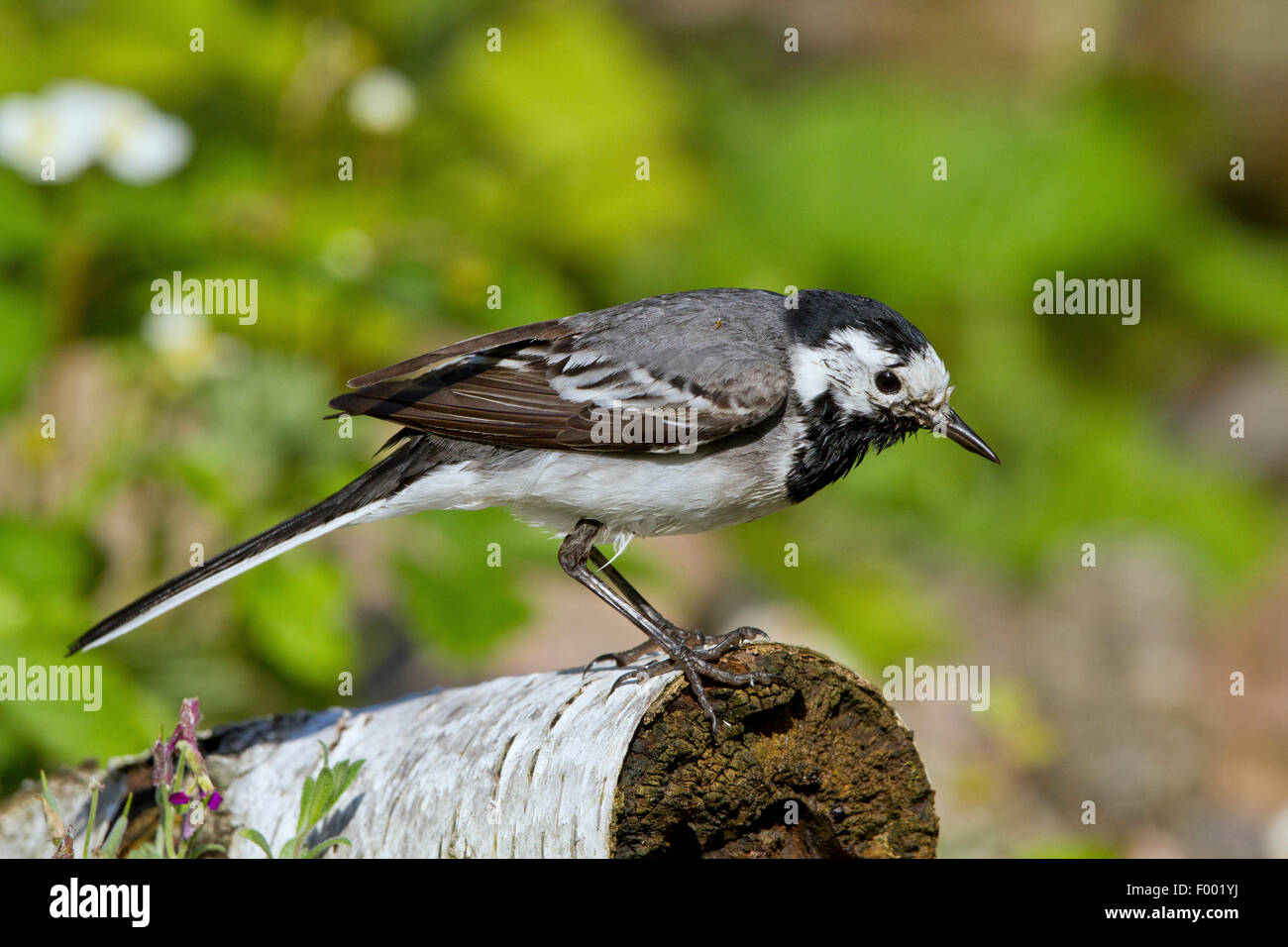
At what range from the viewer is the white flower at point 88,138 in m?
5.63

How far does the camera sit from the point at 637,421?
4.15 metres

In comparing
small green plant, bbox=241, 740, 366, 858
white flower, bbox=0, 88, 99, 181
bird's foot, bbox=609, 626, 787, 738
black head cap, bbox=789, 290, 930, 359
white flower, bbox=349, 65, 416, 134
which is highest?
white flower, bbox=349, 65, 416, 134

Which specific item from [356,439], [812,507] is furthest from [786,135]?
[356,439]

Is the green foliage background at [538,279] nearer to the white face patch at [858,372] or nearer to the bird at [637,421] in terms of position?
the bird at [637,421]

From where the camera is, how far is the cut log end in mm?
3385

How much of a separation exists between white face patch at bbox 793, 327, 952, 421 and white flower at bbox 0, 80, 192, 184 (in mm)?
2951
